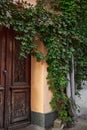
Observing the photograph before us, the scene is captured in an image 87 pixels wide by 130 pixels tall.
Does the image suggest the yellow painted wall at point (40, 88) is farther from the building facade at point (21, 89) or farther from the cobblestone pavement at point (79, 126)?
the cobblestone pavement at point (79, 126)

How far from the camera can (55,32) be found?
4871mm

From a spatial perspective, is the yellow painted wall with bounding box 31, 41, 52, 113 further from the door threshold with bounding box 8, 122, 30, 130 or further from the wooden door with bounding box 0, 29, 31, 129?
the door threshold with bounding box 8, 122, 30, 130

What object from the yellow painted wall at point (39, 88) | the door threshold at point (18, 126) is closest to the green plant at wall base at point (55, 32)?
the yellow painted wall at point (39, 88)

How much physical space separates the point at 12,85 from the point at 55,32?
1460 mm

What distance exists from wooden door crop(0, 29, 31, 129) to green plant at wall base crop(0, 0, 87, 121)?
273 mm

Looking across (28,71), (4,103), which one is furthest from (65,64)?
(4,103)

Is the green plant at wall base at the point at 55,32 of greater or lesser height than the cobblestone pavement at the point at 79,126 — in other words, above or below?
above

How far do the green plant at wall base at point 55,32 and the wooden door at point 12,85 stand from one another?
273 mm

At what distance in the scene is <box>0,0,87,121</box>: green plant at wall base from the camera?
4.36 meters

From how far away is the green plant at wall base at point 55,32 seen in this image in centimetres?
436

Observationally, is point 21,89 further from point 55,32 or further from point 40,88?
point 55,32

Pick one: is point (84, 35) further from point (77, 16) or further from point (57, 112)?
point (57, 112)

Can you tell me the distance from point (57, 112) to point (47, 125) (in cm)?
43

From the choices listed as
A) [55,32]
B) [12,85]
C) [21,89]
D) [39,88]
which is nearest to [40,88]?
[39,88]
